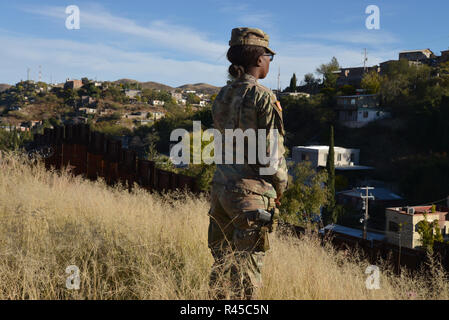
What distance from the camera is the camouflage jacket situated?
10.4ft

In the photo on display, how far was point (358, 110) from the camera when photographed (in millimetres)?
58906

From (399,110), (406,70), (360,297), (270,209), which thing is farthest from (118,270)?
(406,70)

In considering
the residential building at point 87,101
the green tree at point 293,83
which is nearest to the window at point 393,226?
the green tree at point 293,83

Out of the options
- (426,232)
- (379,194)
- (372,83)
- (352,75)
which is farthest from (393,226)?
(352,75)

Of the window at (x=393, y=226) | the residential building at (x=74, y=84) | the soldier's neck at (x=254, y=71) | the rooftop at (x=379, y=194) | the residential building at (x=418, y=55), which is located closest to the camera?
the soldier's neck at (x=254, y=71)

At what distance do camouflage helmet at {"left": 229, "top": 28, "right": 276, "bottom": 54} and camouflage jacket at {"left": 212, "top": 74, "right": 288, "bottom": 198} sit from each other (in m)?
0.28

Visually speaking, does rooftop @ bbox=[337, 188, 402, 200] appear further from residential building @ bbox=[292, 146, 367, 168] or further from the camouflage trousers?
the camouflage trousers

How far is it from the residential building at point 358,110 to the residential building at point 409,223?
104 feet

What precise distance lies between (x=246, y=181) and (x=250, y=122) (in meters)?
0.46

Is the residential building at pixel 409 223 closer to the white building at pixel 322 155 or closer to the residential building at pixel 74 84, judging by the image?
the white building at pixel 322 155

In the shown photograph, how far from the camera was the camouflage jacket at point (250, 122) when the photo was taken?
3.17 metres

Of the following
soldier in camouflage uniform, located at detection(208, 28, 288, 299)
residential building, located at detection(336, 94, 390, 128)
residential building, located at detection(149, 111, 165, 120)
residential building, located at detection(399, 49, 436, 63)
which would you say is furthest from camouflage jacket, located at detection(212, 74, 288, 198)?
residential building, located at detection(149, 111, 165, 120)
